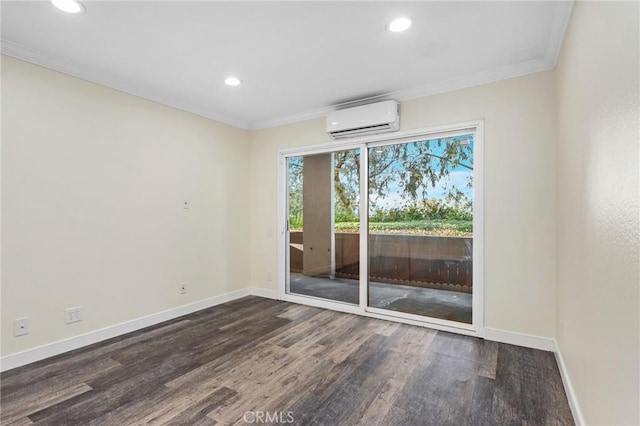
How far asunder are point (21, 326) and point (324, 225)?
Result: 3080 millimetres

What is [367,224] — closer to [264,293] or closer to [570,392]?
[264,293]

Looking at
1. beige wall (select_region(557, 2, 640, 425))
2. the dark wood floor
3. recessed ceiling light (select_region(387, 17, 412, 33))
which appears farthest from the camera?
recessed ceiling light (select_region(387, 17, 412, 33))

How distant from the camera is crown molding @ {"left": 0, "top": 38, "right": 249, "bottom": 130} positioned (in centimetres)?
241

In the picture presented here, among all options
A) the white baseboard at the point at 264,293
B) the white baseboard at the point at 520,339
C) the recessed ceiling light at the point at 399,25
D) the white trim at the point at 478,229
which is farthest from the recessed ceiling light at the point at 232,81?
the white baseboard at the point at 520,339

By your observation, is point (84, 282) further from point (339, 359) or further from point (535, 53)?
point (535, 53)

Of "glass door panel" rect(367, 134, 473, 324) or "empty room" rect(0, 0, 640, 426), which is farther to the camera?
A: "glass door panel" rect(367, 134, 473, 324)

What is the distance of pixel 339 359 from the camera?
258 centimetres

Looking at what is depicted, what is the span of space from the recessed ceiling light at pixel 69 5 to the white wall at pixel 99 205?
88 centimetres

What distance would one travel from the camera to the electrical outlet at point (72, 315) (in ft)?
8.93

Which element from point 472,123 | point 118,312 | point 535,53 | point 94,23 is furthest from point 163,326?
point 535,53

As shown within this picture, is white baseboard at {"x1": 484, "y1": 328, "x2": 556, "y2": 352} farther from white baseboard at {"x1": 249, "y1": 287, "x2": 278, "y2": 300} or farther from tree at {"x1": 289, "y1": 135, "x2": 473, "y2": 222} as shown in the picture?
white baseboard at {"x1": 249, "y1": 287, "x2": 278, "y2": 300}

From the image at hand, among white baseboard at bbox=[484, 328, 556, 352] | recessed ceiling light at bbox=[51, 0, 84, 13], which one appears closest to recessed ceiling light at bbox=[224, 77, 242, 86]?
recessed ceiling light at bbox=[51, 0, 84, 13]

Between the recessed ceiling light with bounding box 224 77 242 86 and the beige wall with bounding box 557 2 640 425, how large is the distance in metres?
2.69

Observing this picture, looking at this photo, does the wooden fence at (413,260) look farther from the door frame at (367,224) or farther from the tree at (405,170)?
the tree at (405,170)
